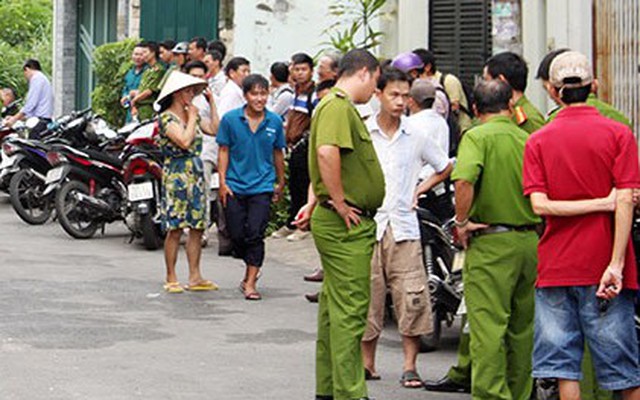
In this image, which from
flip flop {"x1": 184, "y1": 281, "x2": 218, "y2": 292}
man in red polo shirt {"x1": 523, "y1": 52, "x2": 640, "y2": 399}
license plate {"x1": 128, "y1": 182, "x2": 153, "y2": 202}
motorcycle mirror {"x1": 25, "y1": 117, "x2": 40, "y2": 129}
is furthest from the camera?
motorcycle mirror {"x1": 25, "y1": 117, "x2": 40, "y2": 129}

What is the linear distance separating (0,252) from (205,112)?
2.41 m

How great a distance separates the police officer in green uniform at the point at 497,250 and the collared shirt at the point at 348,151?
0.53 metres

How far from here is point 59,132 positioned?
17.3m

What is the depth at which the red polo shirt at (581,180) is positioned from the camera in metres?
7.08

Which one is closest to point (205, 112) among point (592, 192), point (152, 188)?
point (152, 188)

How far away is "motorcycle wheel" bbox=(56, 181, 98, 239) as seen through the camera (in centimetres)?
1596

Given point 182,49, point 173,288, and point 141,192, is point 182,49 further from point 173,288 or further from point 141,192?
point 173,288

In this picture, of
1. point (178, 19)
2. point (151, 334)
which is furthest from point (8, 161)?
point (151, 334)

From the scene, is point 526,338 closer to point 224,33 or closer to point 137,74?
point 137,74

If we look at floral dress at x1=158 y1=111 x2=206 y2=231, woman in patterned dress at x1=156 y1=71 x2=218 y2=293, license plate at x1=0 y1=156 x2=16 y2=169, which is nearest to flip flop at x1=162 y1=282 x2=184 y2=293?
woman in patterned dress at x1=156 y1=71 x2=218 y2=293

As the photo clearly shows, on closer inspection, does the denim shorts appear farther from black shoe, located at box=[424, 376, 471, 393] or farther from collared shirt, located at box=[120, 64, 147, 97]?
collared shirt, located at box=[120, 64, 147, 97]

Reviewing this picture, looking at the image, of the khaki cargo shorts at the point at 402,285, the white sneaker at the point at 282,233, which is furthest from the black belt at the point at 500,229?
the white sneaker at the point at 282,233

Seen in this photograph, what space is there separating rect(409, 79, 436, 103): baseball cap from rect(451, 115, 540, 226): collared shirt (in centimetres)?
234

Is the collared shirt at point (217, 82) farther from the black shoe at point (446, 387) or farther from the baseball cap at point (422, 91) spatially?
the black shoe at point (446, 387)
